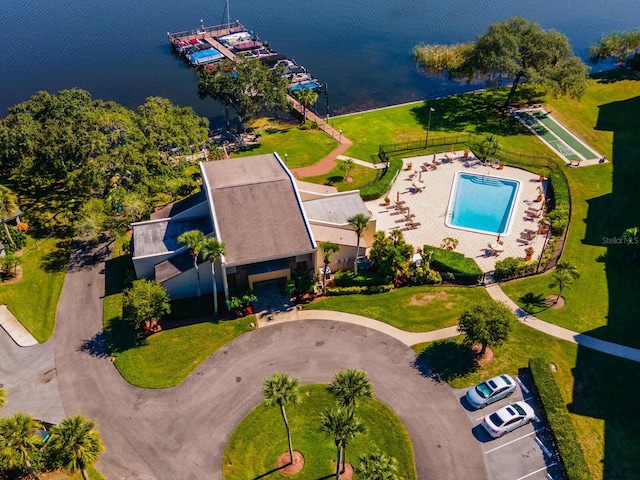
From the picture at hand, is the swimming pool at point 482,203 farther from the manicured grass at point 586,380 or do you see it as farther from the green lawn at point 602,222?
the manicured grass at point 586,380

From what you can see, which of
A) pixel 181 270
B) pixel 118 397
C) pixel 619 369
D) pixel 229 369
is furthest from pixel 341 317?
pixel 619 369

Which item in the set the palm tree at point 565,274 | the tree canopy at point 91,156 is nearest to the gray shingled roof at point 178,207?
the tree canopy at point 91,156

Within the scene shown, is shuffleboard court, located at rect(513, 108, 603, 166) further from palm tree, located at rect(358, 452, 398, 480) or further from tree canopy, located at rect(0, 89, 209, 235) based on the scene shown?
palm tree, located at rect(358, 452, 398, 480)

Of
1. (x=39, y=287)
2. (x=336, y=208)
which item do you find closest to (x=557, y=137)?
(x=336, y=208)

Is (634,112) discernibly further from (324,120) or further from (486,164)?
(324,120)

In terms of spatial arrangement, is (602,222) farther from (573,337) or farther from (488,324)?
(488,324)

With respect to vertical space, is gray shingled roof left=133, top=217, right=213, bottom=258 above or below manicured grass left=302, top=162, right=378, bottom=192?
below

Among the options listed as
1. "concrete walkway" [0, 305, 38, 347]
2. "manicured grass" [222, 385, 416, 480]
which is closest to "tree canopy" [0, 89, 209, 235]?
"concrete walkway" [0, 305, 38, 347]
